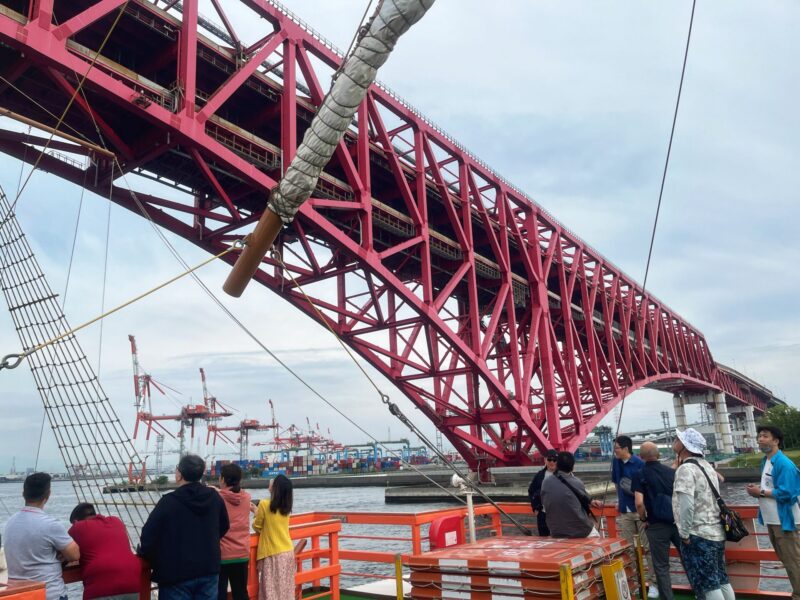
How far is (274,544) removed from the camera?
5.63 meters

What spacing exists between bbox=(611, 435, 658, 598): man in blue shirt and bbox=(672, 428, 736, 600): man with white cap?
135cm

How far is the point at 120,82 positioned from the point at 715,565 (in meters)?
13.3

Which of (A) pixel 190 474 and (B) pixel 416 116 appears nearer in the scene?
(A) pixel 190 474

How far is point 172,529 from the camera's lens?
446cm

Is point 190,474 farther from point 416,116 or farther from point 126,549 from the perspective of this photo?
point 416,116

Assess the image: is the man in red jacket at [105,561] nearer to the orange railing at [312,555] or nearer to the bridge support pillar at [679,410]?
the orange railing at [312,555]

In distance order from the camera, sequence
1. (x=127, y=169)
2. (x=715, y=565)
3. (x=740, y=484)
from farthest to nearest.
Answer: (x=740, y=484) → (x=127, y=169) → (x=715, y=565)

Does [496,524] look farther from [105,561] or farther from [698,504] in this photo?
[105,561]

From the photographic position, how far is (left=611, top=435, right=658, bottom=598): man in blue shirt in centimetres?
686

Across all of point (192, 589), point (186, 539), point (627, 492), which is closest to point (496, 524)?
point (627, 492)

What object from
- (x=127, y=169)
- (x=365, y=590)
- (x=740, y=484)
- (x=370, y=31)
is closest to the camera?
(x=370, y=31)

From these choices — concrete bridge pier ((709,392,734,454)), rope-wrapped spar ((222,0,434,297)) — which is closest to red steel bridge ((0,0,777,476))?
rope-wrapped spar ((222,0,434,297))

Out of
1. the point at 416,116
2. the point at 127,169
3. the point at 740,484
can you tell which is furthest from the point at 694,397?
the point at 127,169

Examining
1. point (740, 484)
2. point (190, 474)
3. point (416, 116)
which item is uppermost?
point (416, 116)
